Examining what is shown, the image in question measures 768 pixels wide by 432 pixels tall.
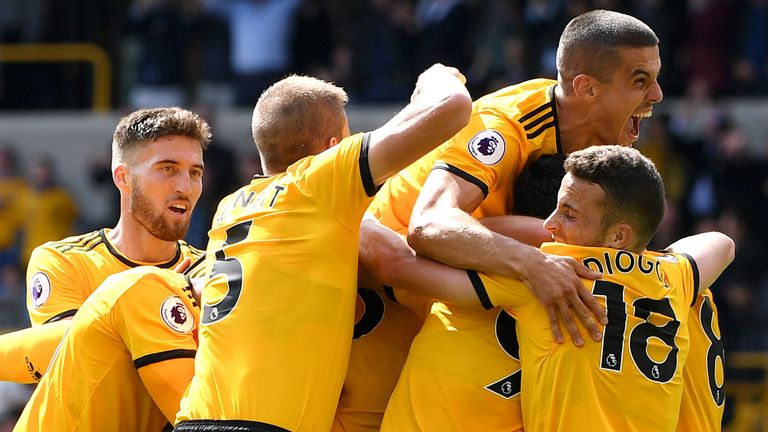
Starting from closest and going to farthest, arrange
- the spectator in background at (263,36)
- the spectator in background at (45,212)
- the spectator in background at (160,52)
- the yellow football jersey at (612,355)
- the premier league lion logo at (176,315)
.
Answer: the yellow football jersey at (612,355)
the premier league lion logo at (176,315)
the spectator in background at (45,212)
the spectator in background at (263,36)
the spectator in background at (160,52)

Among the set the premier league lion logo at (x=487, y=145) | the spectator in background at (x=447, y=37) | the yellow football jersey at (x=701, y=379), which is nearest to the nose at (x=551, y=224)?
the premier league lion logo at (x=487, y=145)

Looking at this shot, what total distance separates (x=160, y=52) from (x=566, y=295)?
1111 cm

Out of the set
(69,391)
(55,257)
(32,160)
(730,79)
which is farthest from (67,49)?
(69,391)

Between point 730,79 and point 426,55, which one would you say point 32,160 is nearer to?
point 426,55

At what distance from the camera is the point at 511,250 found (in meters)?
4.54

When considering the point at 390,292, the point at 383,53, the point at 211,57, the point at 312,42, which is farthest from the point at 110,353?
the point at 211,57

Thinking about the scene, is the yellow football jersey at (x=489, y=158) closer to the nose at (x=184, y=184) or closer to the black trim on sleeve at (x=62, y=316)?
the nose at (x=184, y=184)

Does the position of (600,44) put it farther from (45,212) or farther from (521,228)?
(45,212)

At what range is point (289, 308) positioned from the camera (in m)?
4.50

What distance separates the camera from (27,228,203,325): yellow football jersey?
561 cm

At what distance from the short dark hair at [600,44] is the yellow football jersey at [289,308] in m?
1.22

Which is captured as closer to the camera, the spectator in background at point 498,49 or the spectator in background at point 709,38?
the spectator in background at point 498,49

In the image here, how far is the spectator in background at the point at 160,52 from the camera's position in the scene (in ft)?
48.3

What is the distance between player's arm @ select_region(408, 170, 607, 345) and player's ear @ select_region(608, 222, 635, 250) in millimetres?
140
